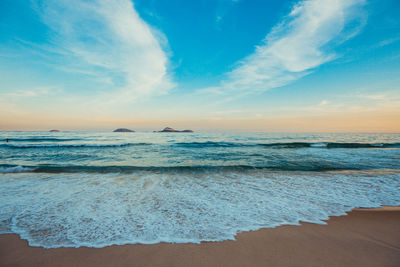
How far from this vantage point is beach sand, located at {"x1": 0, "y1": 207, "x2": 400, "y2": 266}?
7.04 feet

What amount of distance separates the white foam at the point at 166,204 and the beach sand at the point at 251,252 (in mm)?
171

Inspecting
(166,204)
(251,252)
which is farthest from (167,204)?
(251,252)

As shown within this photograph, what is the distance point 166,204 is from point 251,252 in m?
2.35

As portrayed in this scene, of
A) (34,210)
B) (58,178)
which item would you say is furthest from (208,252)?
(58,178)

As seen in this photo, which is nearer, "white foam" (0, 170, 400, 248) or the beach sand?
the beach sand

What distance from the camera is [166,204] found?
13.3 ft

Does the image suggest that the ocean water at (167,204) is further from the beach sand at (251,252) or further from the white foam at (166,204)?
the beach sand at (251,252)

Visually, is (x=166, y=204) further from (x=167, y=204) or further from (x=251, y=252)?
(x=251, y=252)

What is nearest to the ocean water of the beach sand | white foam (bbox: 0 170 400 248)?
white foam (bbox: 0 170 400 248)

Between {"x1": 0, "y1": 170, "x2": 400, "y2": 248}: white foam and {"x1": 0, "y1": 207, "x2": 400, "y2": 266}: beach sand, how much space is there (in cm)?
17

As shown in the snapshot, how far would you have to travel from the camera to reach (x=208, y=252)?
2.32 m

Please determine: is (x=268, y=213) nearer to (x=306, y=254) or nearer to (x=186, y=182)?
(x=306, y=254)

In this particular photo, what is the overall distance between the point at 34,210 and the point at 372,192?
364 inches

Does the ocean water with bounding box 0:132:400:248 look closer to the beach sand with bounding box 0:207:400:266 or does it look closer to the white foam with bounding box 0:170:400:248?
the white foam with bounding box 0:170:400:248
